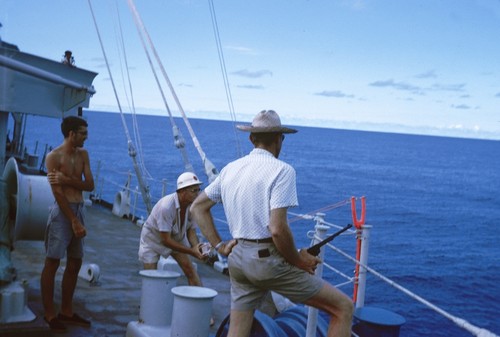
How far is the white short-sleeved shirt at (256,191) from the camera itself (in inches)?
109

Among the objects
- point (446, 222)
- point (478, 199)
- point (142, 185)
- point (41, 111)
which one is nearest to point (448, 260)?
point (446, 222)

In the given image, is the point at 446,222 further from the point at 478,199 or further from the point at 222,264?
the point at 222,264

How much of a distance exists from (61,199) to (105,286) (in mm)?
2231

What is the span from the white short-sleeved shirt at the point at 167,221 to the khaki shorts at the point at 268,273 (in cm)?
231

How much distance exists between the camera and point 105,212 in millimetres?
12547

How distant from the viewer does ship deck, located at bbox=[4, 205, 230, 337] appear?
200 inches

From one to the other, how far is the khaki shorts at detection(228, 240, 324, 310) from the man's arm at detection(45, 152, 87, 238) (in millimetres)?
2246

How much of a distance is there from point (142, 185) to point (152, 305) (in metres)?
4.75

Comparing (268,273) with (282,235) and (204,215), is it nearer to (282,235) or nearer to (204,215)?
(282,235)

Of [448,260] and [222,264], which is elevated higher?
[222,264]

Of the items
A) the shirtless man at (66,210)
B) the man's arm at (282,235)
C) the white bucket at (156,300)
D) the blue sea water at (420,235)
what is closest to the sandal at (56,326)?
the shirtless man at (66,210)

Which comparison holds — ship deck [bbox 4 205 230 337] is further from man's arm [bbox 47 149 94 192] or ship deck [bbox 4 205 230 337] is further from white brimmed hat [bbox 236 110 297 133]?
white brimmed hat [bbox 236 110 297 133]

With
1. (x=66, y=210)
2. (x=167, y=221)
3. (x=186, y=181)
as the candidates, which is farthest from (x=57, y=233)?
(x=186, y=181)

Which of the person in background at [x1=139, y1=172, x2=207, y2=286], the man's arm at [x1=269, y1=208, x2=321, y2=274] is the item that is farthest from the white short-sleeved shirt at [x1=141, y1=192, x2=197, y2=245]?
the man's arm at [x1=269, y1=208, x2=321, y2=274]
